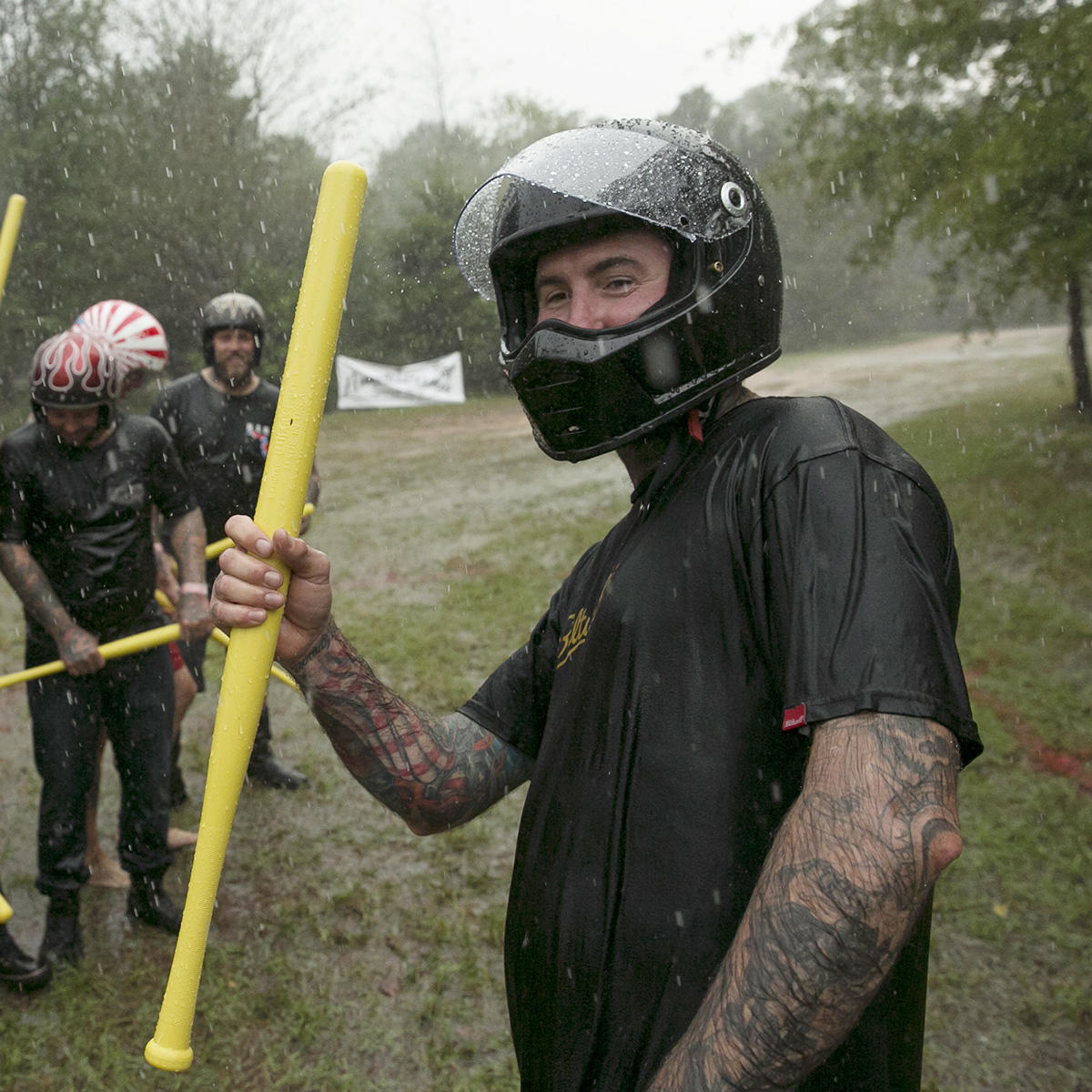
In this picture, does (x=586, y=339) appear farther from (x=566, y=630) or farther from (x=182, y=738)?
(x=182, y=738)

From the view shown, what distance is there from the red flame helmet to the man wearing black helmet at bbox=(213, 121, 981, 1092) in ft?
8.82

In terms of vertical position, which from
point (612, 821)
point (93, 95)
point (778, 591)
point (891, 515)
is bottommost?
point (612, 821)

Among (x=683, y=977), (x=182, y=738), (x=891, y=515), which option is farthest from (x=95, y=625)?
(x=891, y=515)

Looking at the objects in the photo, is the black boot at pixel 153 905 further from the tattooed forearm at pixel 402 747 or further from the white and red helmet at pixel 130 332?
the tattooed forearm at pixel 402 747

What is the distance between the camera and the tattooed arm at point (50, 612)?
4320 millimetres

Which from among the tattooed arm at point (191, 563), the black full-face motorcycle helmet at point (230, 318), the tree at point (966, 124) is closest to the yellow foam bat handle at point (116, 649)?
the tattooed arm at point (191, 563)

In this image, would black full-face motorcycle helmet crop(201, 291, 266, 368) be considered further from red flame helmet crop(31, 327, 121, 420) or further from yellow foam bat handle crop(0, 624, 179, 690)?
yellow foam bat handle crop(0, 624, 179, 690)

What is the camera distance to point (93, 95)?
85.0 feet

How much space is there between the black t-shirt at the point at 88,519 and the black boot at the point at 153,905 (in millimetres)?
1132

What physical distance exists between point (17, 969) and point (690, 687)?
4.05 meters

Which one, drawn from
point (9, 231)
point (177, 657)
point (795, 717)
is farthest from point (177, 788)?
point (795, 717)

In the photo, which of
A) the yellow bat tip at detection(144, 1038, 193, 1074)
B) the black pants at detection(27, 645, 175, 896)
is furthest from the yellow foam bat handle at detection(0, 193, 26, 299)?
the yellow bat tip at detection(144, 1038, 193, 1074)

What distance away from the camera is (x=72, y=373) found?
4.22 metres

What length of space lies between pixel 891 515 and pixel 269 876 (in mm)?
4689
